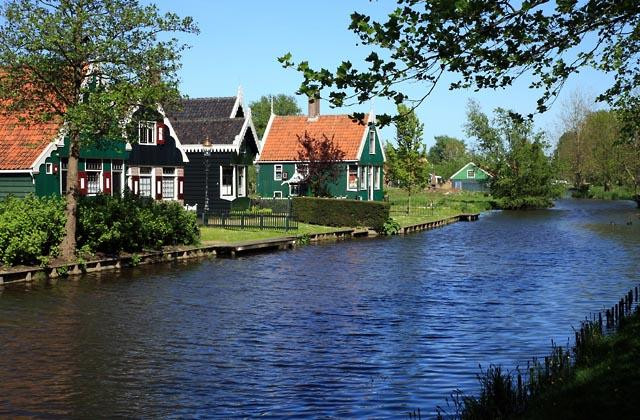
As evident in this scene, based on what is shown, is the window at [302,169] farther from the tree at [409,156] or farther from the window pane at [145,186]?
the window pane at [145,186]

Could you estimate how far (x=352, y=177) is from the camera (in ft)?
208

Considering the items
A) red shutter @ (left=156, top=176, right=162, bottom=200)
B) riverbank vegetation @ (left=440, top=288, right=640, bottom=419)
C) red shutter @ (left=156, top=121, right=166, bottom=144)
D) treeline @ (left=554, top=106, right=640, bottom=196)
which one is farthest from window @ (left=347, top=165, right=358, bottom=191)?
riverbank vegetation @ (left=440, top=288, right=640, bottom=419)

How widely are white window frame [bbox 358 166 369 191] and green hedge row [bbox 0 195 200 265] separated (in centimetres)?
2974

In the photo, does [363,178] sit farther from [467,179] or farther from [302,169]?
[467,179]

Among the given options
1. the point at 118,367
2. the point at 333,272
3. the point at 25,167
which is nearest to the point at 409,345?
the point at 118,367

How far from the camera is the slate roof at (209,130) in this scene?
52.2 m

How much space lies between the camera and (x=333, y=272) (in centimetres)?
2984

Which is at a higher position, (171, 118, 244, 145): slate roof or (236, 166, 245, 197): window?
(171, 118, 244, 145): slate roof

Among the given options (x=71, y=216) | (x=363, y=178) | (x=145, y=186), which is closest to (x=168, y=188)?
(x=145, y=186)

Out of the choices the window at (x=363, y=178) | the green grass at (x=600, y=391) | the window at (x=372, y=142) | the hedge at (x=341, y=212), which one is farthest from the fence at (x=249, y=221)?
the green grass at (x=600, y=391)

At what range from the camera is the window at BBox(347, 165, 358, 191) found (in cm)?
6288

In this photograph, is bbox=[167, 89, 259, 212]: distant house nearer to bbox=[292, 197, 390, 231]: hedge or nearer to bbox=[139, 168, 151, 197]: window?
bbox=[292, 197, 390, 231]: hedge

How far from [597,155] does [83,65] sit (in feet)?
355

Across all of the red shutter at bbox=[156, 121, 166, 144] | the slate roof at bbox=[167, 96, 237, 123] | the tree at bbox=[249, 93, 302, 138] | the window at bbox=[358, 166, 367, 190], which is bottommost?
the window at bbox=[358, 166, 367, 190]
